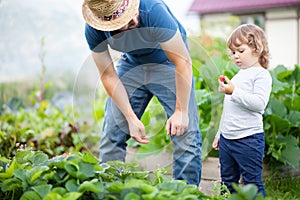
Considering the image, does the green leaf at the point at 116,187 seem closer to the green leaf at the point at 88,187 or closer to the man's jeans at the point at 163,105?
the green leaf at the point at 88,187

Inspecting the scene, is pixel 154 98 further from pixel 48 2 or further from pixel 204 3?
pixel 204 3

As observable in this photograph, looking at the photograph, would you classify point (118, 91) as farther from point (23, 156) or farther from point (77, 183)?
point (77, 183)

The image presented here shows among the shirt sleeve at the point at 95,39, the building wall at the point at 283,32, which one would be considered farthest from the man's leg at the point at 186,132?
the building wall at the point at 283,32

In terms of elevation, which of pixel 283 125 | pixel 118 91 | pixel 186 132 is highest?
pixel 118 91

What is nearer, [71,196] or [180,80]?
[71,196]

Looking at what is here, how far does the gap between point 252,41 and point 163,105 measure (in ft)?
2.10

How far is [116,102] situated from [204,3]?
1057 cm

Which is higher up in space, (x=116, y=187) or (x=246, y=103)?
(x=246, y=103)

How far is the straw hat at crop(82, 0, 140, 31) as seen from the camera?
241cm

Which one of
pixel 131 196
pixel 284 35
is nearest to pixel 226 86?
pixel 131 196

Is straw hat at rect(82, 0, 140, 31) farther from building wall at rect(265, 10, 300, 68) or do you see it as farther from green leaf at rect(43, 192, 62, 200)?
building wall at rect(265, 10, 300, 68)

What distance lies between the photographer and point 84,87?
297 centimetres

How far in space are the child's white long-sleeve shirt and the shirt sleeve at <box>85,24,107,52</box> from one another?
723 millimetres

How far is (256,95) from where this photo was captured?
2.46m
